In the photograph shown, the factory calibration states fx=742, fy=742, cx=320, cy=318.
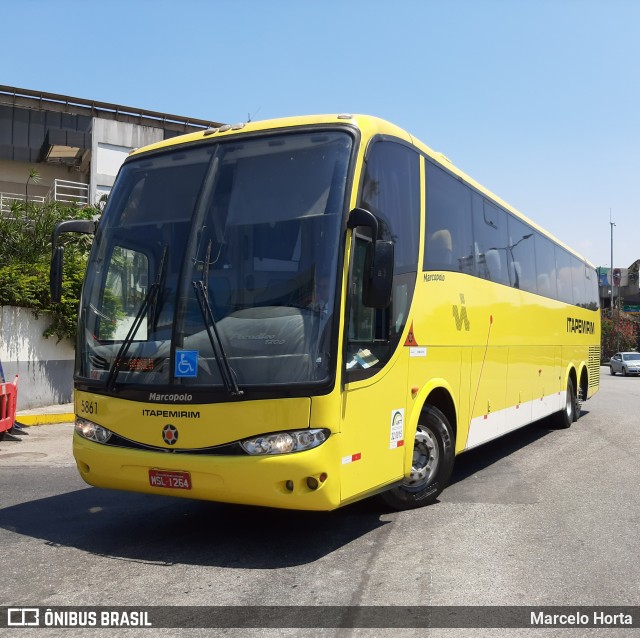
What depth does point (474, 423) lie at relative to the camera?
8359mm

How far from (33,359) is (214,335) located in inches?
459

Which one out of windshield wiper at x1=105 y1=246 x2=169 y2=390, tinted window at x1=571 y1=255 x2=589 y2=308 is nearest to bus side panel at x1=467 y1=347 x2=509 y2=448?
windshield wiper at x1=105 y1=246 x2=169 y2=390

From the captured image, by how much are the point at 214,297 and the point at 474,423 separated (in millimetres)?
3997

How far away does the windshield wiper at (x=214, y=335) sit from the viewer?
5.32 m

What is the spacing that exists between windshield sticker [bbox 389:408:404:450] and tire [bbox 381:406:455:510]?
68 cm

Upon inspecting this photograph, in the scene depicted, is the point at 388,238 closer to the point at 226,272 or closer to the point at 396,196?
the point at 396,196

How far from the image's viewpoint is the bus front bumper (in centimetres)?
518

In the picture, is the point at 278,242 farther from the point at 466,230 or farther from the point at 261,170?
the point at 466,230

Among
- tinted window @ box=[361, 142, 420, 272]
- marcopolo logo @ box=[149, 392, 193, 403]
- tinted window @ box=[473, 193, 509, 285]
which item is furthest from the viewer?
tinted window @ box=[473, 193, 509, 285]

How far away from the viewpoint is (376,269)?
216 inches

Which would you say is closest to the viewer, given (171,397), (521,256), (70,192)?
(171,397)

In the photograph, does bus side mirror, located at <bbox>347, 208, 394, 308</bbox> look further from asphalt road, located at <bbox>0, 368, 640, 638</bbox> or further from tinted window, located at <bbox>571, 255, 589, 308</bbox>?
tinted window, located at <bbox>571, 255, 589, 308</bbox>

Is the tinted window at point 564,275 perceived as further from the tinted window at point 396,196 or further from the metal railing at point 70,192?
the metal railing at point 70,192

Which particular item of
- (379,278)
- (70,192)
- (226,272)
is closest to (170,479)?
(226,272)
